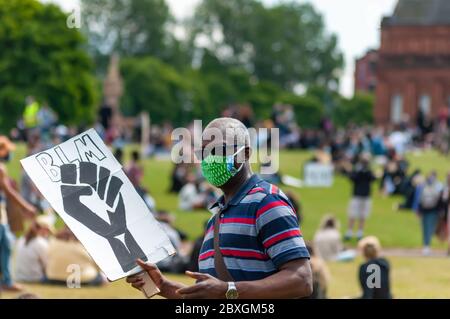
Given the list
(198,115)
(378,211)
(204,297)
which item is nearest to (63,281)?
(204,297)

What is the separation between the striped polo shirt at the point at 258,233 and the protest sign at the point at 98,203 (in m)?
0.29

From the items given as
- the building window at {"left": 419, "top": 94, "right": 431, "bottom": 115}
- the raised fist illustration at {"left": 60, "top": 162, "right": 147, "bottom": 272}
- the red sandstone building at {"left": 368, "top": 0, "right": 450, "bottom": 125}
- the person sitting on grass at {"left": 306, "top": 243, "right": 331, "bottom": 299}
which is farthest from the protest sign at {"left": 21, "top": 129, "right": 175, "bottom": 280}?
the building window at {"left": 419, "top": 94, "right": 431, "bottom": 115}

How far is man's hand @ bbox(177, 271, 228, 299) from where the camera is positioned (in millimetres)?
5180

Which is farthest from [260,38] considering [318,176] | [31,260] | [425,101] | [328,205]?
[31,260]

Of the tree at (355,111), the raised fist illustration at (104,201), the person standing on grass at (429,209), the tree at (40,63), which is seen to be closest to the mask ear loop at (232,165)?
the raised fist illustration at (104,201)

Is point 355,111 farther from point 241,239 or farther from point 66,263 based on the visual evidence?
point 241,239

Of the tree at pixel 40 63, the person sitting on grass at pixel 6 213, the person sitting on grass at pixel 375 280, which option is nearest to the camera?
the person sitting on grass at pixel 375 280

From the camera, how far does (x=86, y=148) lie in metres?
5.71

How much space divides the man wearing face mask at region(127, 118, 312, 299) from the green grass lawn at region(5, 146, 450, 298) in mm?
7649

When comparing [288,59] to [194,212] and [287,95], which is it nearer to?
[287,95]

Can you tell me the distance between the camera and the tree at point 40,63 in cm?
7194

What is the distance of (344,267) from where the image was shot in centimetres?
2072

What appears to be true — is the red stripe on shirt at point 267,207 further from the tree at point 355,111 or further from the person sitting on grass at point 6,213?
the tree at point 355,111

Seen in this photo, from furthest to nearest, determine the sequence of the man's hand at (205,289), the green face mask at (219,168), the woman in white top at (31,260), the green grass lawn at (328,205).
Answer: the green grass lawn at (328,205) → the woman in white top at (31,260) → the green face mask at (219,168) → the man's hand at (205,289)
